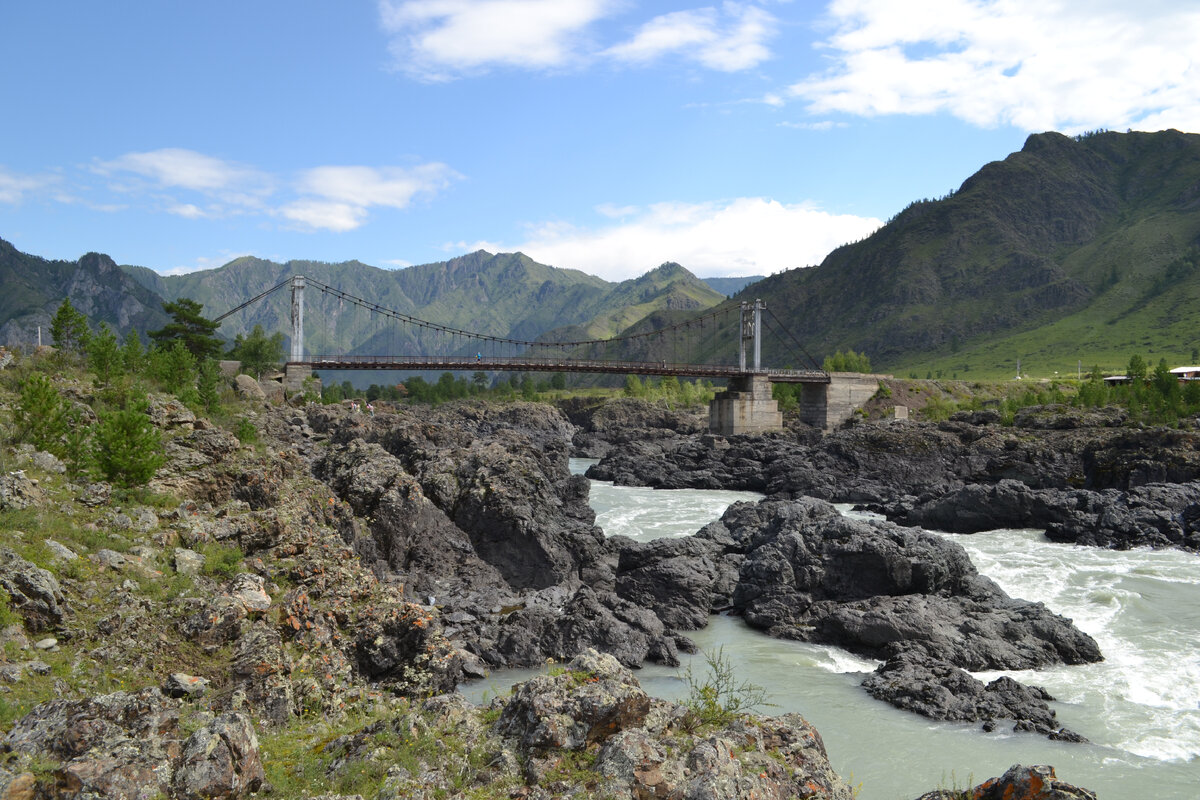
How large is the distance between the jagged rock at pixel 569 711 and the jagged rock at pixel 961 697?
361 inches

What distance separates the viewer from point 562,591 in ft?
73.3

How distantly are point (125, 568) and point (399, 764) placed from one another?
731 centimetres

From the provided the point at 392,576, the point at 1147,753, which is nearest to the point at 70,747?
the point at 392,576

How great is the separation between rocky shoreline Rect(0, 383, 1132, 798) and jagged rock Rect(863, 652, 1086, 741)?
0.15ft

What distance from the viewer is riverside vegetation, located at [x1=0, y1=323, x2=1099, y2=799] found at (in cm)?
700

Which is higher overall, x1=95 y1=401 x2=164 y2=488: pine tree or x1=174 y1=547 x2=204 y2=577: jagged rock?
x1=95 y1=401 x2=164 y2=488: pine tree

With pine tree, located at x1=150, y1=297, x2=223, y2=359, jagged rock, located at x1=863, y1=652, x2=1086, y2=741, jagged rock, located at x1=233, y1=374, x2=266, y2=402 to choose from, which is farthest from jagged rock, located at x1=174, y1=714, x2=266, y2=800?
pine tree, located at x1=150, y1=297, x2=223, y2=359

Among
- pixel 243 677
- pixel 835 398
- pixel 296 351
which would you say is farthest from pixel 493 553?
pixel 835 398

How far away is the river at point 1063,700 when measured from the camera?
40.8 ft

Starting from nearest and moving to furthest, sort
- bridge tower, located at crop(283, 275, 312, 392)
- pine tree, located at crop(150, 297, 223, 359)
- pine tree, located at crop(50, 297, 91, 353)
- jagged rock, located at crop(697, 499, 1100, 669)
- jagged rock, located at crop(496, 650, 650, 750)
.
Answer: jagged rock, located at crop(496, 650, 650, 750), jagged rock, located at crop(697, 499, 1100, 669), pine tree, located at crop(50, 297, 91, 353), pine tree, located at crop(150, 297, 223, 359), bridge tower, located at crop(283, 275, 312, 392)

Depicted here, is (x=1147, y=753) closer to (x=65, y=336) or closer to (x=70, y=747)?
(x=70, y=747)

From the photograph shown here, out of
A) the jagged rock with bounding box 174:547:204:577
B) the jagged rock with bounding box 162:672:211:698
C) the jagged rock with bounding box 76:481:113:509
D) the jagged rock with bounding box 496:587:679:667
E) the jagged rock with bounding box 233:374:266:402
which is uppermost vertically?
the jagged rock with bounding box 233:374:266:402

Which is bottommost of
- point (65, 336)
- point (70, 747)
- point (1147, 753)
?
point (1147, 753)

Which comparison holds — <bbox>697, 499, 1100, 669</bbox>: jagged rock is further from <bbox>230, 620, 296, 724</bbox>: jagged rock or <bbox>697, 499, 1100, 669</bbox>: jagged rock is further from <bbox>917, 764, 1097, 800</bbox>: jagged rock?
<bbox>230, 620, 296, 724</bbox>: jagged rock
